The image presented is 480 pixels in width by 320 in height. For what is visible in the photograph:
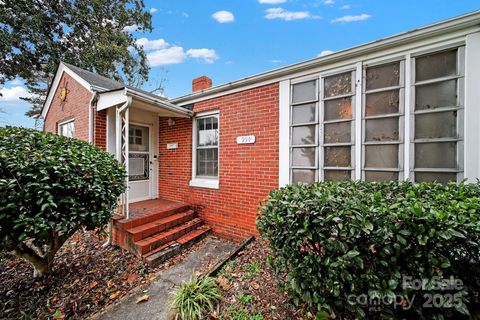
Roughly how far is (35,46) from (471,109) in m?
18.7

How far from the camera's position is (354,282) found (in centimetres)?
171

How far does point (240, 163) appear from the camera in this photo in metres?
4.58

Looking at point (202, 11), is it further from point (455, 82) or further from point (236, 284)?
point (236, 284)

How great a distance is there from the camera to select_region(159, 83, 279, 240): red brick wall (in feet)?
13.7

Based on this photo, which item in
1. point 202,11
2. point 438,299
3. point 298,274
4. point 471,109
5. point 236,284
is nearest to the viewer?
point 438,299

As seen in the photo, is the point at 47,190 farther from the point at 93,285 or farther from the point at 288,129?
the point at 288,129

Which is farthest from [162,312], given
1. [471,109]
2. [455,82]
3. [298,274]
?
[455,82]

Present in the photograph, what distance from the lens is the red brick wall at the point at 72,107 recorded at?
5598 mm

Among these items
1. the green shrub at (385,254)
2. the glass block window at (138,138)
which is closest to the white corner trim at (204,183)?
the glass block window at (138,138)

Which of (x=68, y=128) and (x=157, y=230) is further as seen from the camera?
(x=68, y=128)

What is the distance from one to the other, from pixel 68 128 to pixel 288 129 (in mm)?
7470

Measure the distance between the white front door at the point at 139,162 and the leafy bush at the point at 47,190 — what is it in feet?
6.70

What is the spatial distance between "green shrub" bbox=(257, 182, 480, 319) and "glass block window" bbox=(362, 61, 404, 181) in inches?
44.2

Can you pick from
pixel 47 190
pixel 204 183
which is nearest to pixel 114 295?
pixel 47 190
